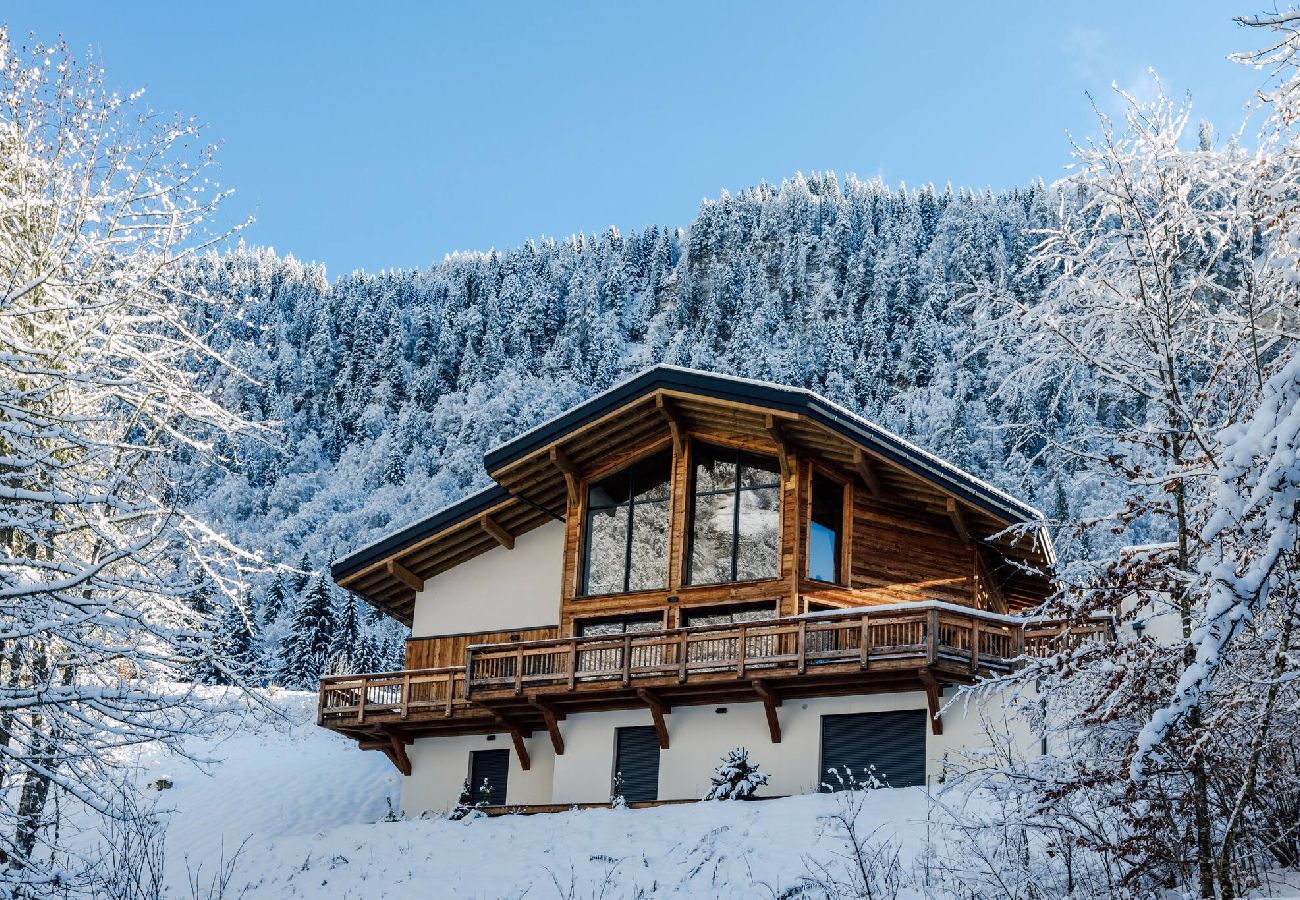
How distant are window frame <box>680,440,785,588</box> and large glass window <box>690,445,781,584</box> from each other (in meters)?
0.02

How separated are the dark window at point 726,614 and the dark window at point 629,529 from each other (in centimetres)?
79

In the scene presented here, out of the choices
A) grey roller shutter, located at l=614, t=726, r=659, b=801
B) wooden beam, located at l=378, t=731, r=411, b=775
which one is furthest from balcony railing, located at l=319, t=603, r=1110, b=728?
grey roller shutter, located at l=614, t=726, r=659, b=801

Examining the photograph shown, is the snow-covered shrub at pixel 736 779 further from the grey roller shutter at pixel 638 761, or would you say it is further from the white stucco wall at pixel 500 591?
the white stucco wall at pixel 500 591

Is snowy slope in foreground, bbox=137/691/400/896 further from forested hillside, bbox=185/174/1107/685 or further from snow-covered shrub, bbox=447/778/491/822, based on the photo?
forested hillside, bbox=185/174/1107/685

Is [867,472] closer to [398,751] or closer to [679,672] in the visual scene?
[679,672]

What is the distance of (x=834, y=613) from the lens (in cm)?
2016

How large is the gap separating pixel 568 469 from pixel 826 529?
4910 millimetres

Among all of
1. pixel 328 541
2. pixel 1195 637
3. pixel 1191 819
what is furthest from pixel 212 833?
pixel 328 541

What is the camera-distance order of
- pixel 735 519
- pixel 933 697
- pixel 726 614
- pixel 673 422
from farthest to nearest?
pixel 673 422, pixel 735 519, pixel 726 614, pixel 933 697

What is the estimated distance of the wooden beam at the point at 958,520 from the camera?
72.3ft

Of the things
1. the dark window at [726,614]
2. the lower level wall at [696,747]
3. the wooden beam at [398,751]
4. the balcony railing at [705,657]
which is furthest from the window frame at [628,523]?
the wooden beam at [398,751]

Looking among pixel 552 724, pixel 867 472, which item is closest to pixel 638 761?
pixel 552 724

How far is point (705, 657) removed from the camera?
2131cm

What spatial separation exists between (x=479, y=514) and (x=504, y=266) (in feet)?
316
